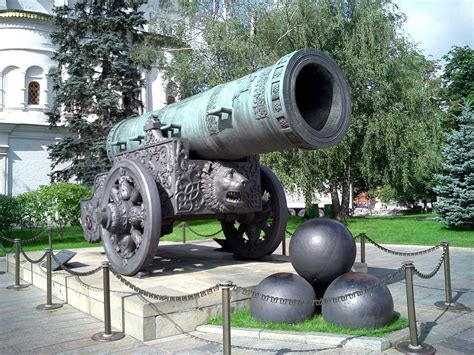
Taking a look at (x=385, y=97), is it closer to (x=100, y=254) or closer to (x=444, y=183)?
(x=444, y=183)

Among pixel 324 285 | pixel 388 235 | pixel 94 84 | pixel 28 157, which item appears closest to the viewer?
pixel 324 285

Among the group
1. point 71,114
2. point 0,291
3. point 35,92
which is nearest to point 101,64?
point 71,114

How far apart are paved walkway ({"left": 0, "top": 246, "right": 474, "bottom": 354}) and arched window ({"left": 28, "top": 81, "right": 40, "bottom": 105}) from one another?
65.4ft

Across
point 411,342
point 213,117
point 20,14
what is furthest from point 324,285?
point 20,14

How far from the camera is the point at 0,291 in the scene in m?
7.23

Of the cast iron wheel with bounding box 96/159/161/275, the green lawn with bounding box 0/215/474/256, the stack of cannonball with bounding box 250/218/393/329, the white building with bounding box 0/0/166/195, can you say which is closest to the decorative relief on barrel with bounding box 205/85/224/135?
the cast iron wheel with bounding box 96/159/161/275

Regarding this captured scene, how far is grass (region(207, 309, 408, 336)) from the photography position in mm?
4340

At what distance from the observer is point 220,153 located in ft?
18.9

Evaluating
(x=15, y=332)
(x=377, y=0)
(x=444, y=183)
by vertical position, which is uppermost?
(x=377, y=0)

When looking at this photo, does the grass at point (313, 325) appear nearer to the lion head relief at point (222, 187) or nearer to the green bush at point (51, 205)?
the lion head relief at point (222, 187)

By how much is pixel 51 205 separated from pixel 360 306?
13.0m

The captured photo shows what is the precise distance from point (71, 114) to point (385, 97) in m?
12.5

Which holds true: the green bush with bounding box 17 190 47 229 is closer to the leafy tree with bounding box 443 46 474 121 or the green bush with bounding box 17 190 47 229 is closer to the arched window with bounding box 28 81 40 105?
the arched window with bounding box 28 81 40 105

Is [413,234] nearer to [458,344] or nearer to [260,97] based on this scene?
[458,344]
